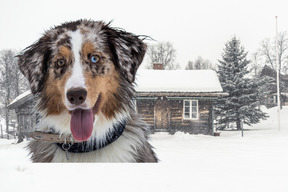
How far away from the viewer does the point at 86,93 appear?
1555 millimetres

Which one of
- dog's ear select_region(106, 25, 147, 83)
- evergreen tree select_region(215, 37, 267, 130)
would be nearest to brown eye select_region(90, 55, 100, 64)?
dog's ear select_region(106, 25, 147, 83)

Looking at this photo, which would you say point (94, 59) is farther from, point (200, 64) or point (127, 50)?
point (200, 64)

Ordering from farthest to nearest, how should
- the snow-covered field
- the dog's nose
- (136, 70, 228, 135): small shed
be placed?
(136, 70, 228, 135): small shed
the snow-covered field
the dog's nose

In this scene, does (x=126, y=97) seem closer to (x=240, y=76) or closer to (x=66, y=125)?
(x=66, y=125)

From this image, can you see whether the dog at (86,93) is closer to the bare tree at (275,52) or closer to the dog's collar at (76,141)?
the dog's collar at (76,141)

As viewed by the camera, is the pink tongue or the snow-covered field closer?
the pink tongue

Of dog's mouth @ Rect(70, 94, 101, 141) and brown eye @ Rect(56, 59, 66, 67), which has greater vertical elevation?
brown eye @ Rect(56, 59, 66, 67)

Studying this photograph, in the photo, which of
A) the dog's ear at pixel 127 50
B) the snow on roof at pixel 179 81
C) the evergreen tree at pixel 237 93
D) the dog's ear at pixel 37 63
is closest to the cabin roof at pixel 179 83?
the snow on roof at pixel 179 81

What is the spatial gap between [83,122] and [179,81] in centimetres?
253

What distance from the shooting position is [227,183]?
8.39 ft

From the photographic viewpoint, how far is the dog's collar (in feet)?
5.83

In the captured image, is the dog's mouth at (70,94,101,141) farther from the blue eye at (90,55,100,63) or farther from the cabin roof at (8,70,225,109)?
the cabin roof at (8,70,225,109)

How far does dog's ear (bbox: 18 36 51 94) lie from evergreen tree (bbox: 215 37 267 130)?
1838 millimetres

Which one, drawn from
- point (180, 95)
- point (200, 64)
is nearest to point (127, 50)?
point (200, 64)
